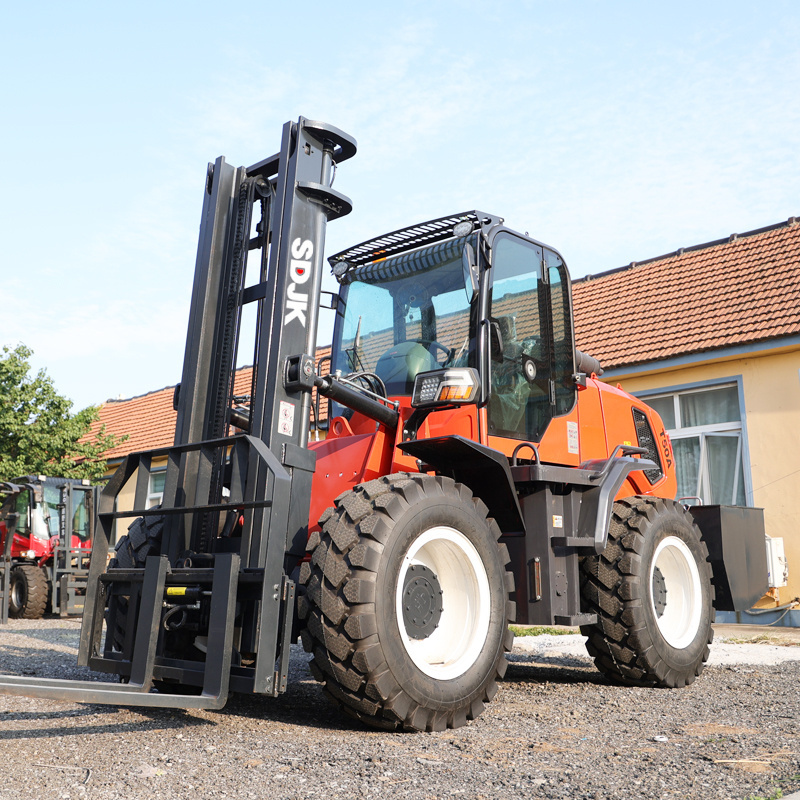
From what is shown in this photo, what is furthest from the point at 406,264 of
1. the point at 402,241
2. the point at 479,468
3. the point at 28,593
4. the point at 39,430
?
the point at 39,430

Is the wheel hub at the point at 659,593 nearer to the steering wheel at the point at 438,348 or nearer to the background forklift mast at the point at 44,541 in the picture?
the steering wheel at the point at 438,348

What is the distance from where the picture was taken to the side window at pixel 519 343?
5641 millimetres

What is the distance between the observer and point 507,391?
226 inches

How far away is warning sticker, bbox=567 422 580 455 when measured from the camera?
20.6 feet

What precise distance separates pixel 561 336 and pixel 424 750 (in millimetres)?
3374

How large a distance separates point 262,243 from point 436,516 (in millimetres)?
2042

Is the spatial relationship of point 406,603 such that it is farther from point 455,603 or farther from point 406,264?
point 406,264

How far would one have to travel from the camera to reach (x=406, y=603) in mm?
4473

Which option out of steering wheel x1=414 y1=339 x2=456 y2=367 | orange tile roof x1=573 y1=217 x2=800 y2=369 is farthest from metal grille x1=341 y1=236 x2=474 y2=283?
orange tile roof x1=573 y1=217 x2=800 y2=369

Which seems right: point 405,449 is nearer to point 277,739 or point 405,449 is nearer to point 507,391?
point 507,391

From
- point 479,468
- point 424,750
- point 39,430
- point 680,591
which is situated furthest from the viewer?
point 39,430

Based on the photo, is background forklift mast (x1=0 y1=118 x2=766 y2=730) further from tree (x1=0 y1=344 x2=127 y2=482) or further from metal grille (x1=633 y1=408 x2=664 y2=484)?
tree (x1=0 y1=344 x2=127 y2=482)

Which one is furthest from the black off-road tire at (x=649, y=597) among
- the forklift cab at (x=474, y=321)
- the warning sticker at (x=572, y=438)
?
the forklift cab at (x=474, y=321)

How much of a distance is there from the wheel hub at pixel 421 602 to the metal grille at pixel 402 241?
2.43m
